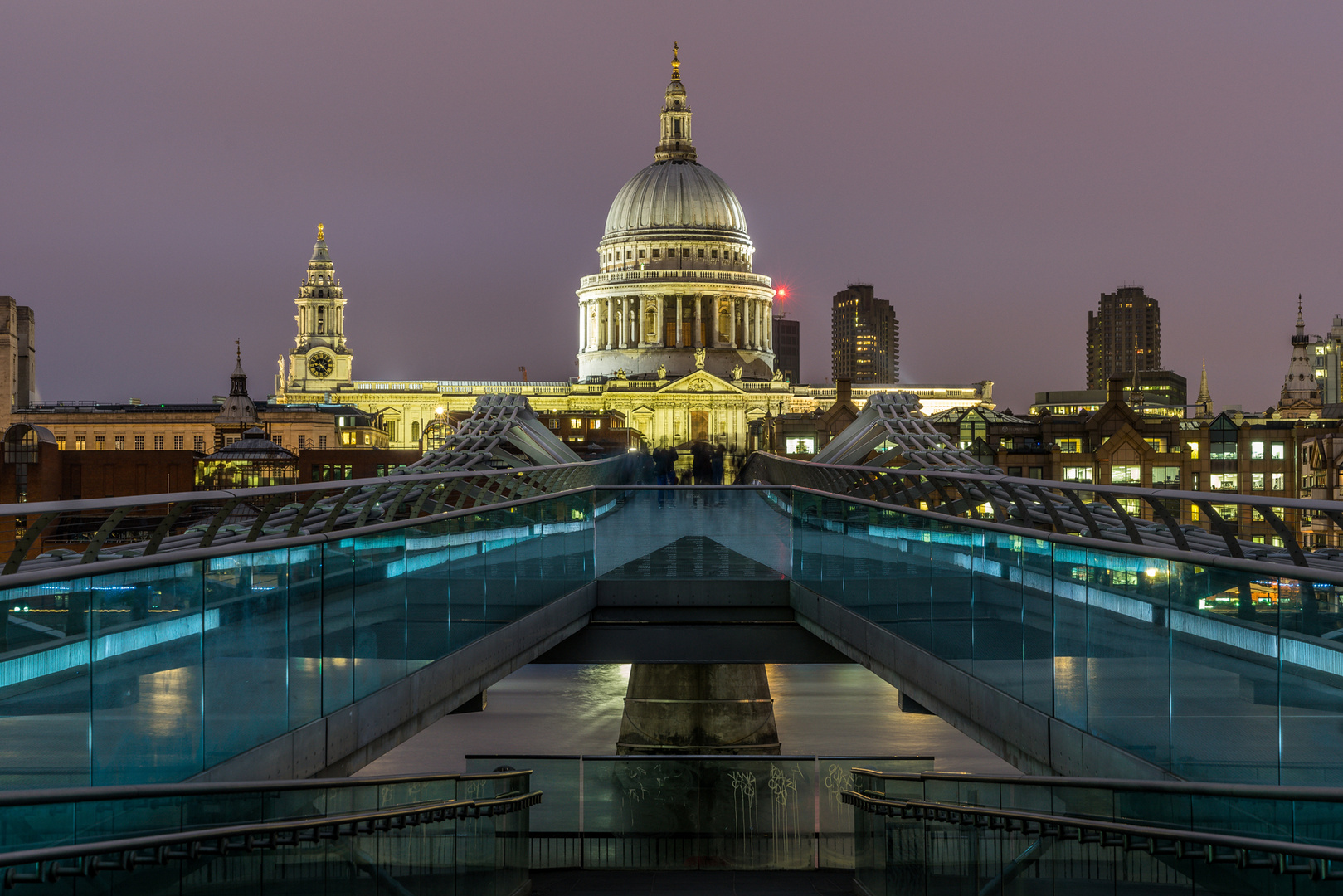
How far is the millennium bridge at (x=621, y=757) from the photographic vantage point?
6480 mm

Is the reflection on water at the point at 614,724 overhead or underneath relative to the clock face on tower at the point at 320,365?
underneath

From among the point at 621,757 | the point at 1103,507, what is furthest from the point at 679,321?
the point at 1103,507

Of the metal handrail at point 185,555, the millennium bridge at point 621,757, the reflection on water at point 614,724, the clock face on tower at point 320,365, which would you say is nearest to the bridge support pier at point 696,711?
the reflection on water at point 614,724

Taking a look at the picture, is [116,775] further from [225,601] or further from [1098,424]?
[1098,424]

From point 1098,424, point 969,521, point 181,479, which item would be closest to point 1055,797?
point 969,521

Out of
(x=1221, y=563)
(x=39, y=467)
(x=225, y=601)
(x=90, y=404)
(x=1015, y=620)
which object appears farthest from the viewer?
(x=90, y=404)

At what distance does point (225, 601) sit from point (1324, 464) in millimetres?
89394

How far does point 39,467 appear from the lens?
71750 millimetres

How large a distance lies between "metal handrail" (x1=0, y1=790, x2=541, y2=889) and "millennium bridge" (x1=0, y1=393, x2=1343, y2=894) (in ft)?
0.07

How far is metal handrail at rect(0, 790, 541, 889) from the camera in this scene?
5664 mm

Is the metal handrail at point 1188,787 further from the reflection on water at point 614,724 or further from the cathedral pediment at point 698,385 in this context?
the cathedral pediment at point 698,385

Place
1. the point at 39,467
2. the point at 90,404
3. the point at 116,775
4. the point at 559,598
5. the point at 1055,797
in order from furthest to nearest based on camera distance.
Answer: the point at 90,404
the point at 39,467
the point at 559,598
the point at 1055,797
the point at 116,775

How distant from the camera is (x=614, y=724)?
166 feet

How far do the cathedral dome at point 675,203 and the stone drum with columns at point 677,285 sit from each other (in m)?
0.11
